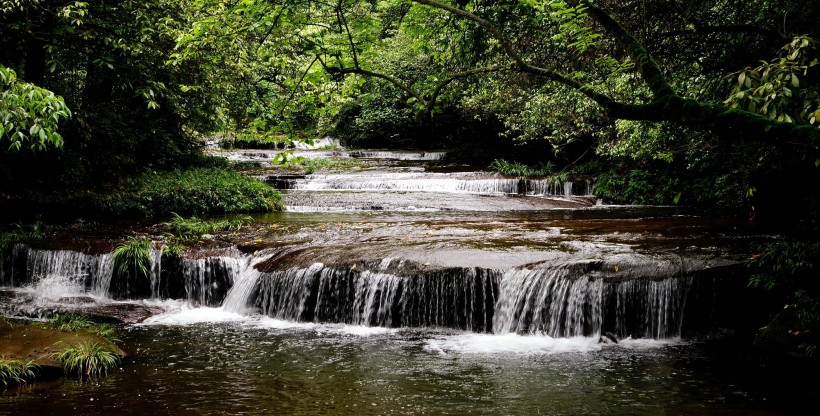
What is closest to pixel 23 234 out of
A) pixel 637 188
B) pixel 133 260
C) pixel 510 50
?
pixel 133 260

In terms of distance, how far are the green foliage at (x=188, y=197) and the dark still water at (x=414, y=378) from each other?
799cm

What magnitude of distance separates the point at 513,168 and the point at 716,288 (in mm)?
14914

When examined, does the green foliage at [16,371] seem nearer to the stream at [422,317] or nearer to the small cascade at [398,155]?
the stream at [422,317]

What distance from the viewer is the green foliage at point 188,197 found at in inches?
659

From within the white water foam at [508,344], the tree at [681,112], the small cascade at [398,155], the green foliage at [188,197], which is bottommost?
the white water foam at [508,344]

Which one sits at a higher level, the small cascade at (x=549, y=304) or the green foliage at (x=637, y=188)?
the green foliage at (x=637, y=188)

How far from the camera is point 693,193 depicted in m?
18.2

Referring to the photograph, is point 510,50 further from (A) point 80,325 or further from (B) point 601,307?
(A) point 80,325

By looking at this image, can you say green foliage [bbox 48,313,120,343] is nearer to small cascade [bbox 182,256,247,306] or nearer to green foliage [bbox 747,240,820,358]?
small cascade [bbox 182,256,247,306]

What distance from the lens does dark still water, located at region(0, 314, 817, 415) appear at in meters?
6.42

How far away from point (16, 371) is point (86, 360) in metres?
0.69

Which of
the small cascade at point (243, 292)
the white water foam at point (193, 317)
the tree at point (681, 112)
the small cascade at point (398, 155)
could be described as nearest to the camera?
the tree at point (681, 112)

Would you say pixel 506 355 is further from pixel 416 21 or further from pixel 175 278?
pixel 175 278

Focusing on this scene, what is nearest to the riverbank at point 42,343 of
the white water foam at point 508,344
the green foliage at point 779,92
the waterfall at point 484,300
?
the waterfall at point 484,300
